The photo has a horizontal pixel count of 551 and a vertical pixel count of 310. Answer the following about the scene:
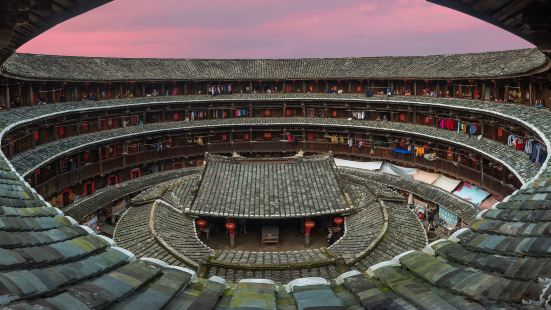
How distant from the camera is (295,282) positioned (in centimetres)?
631

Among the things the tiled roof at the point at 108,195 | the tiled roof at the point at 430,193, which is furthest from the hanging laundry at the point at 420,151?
the tiled roof at the point at 108,195

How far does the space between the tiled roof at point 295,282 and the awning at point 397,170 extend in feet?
134

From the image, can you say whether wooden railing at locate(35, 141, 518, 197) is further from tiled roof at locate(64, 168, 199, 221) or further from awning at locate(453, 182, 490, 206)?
tiled roof at locate(64, 168, 199, 221)

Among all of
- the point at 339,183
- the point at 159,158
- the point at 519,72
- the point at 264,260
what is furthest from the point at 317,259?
the point at 159,158

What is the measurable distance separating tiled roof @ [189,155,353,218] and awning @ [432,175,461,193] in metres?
13.8

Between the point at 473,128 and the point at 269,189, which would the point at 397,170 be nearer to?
the point at 473,128

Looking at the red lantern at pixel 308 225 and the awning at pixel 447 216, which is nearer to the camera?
the red lantern at pixel 308 225

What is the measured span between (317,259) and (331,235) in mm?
9522

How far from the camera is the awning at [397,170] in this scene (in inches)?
1863

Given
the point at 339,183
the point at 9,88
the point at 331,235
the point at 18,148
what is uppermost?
the point at 9,88

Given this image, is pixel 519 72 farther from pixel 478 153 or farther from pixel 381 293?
pixel 381 293

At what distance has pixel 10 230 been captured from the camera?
265 inches

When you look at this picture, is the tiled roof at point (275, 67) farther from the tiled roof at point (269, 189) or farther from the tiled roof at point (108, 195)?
the tiled roof at point (269, 189)

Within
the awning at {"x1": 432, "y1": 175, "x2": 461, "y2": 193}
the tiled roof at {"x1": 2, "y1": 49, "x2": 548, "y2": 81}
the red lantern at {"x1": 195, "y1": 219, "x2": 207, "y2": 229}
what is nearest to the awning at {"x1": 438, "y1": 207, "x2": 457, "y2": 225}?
the awning at {"x1": 432, "y1": 175, "x2": 461, "y2": 193}
